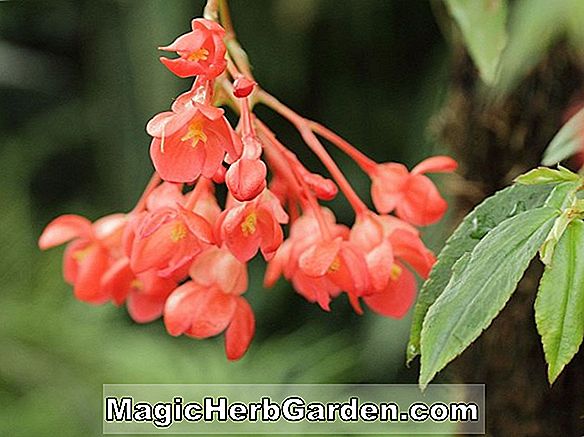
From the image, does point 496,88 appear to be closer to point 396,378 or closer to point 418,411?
point 418,411

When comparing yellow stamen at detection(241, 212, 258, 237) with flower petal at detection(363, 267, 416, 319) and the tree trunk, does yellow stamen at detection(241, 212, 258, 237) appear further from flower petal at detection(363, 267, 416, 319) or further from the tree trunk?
the tree trunk

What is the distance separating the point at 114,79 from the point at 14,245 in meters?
0.23

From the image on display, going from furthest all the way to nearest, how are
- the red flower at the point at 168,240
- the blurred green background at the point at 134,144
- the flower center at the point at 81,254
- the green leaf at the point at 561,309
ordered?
the blurred green background at the point at 134,144 < the flower center at the point at 81,254 < the red flower at the point at 168,240 < the green leaf at the point at 561,309

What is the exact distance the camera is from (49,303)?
120 centimetres

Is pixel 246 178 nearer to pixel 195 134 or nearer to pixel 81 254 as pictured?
pixel 195 134

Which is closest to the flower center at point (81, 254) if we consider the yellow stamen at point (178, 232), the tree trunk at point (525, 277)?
the yellow stamen at point (178, 232)

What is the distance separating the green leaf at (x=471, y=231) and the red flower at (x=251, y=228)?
0.21ft

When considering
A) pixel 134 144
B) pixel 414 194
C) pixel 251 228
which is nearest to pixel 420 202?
pixel 414 194

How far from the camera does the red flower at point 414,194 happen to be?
445 mm

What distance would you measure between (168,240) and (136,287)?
9 cm

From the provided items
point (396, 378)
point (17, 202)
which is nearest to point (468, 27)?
point (396, 378)

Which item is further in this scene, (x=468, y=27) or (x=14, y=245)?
(x=14, y=245)

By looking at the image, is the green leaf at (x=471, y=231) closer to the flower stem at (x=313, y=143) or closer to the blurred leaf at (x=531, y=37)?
the flower stem at (x=313, y=143)

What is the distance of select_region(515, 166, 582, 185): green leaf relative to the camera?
0.31m
